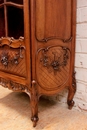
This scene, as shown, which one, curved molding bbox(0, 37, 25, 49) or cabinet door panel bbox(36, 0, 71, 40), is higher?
cabinet door panel bbox(36, 0, 71, 40)

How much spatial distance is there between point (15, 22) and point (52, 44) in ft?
1.29

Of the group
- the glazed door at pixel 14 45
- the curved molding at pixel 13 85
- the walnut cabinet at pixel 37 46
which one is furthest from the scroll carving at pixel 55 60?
→ the curved molding at pixel 13 85

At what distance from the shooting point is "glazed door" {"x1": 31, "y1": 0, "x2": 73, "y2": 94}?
979 mm

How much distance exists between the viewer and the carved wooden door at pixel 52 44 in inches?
38.4

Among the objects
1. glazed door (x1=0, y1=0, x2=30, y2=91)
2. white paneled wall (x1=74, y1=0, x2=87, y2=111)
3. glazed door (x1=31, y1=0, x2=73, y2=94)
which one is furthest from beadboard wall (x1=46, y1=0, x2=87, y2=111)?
glazed door (x1=0, y1=0, x2=30, y2=91)

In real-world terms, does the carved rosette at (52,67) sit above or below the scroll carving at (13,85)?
above

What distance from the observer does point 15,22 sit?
3.96 ft

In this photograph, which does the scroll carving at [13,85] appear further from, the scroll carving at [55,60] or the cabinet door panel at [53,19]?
the cabinet door panel at [53,19]

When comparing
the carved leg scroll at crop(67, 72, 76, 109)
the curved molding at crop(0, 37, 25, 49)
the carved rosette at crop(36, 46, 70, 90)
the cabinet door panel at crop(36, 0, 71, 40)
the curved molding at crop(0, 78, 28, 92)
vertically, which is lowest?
the carved leg scroll at crop(67, 72, 76, 109)

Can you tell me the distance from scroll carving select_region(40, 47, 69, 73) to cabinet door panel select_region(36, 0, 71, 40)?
122 millimetres

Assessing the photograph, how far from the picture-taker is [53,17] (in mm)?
1053

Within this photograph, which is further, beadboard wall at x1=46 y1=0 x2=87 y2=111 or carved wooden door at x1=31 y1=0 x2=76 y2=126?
beadboard wall at x1=46 y1=0 x2=87 y2=111

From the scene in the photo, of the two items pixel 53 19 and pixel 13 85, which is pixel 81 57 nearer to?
pixel 53 19

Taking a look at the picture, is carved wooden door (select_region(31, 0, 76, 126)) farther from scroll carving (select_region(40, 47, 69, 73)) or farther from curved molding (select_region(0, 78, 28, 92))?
curved molding (select_region(0, 78, 28, 92))
